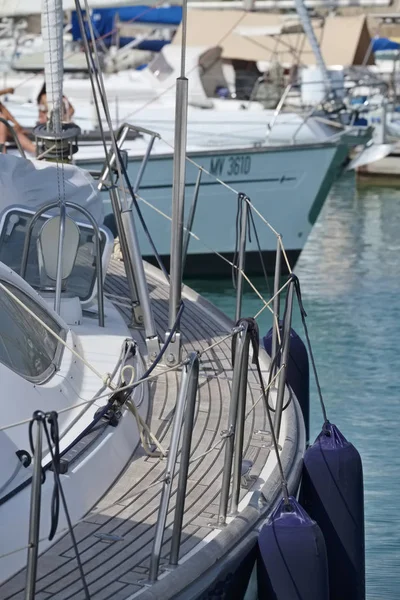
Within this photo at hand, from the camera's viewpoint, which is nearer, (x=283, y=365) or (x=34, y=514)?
(x=34, y=514)

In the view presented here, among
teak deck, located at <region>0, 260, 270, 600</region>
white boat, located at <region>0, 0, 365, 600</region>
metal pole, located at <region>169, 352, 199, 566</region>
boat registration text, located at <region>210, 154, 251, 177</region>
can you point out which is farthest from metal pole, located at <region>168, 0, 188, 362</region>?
boat registration text, located at <region>210, 154, 251, 177</region>

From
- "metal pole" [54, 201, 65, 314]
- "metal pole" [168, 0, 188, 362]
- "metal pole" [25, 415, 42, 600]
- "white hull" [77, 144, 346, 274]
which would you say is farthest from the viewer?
"white hull" [77, 144, 346, 274]

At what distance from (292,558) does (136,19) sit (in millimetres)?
19998

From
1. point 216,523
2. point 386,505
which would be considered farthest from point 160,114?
point 216,523

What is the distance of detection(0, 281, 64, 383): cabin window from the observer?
414 centimetres

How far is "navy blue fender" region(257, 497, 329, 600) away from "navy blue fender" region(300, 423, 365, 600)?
791 millimetres

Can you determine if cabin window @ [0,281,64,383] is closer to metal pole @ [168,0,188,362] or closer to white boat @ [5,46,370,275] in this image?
metal pole @ [168,0,188,362]

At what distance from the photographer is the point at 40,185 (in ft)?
21.5

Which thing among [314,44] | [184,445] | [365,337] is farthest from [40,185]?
[314,44]

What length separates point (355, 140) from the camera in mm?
13812

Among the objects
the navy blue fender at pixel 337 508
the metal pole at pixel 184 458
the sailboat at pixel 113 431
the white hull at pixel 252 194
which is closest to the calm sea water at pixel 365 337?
the white hull at pixel 252 194

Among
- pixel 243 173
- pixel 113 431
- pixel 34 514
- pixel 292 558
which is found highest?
pixel 34 514

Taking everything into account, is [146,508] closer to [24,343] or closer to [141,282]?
[24,343]

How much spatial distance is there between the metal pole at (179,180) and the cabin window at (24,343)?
1.90 ft
